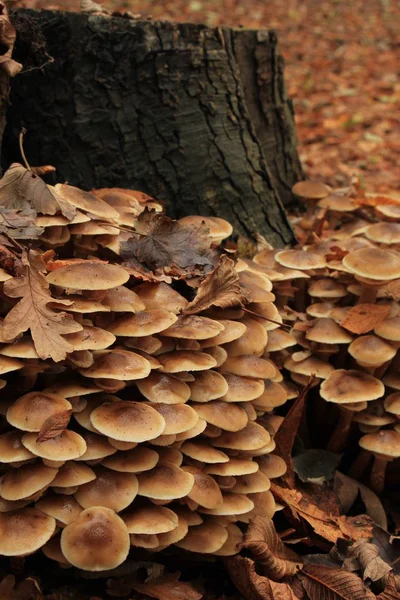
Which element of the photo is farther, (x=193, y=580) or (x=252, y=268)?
(x=252, y=268)

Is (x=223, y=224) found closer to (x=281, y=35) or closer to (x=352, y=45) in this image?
(x=352, y=45)

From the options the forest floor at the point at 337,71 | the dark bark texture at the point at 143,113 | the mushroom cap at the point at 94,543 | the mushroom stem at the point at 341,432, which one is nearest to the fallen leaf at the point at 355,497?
the mushroom stem at the point at 341,432

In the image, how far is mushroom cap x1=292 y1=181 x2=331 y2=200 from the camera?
17.1 ft

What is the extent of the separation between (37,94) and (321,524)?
3.43m

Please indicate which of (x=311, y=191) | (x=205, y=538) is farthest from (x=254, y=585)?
(x=311, y=191)

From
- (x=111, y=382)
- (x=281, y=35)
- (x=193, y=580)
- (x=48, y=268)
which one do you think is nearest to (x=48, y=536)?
(x=111, y=382)

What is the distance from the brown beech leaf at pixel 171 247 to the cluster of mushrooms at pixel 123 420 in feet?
0.38

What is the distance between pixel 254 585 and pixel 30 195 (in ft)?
7.36

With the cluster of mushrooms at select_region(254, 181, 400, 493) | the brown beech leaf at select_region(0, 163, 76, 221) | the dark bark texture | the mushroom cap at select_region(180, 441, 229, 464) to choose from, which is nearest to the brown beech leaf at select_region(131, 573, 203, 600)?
the mushroom cap at select_region(180, 441, 229, 464)

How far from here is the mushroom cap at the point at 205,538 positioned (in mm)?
3014

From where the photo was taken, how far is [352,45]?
17.0 m

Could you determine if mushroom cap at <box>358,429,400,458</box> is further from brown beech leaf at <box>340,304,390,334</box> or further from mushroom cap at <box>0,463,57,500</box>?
mushroom cap at <box>0,463,57,500</box>

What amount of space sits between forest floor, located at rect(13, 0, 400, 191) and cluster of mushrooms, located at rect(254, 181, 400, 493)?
125 inches

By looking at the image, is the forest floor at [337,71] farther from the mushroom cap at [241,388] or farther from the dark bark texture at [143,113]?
the mushroom cap at [241,388]
